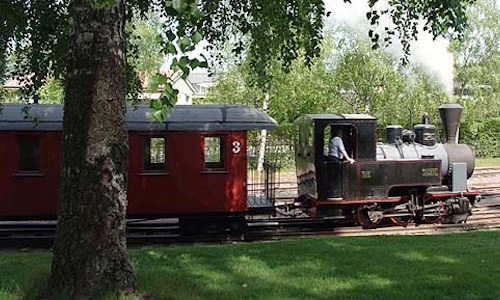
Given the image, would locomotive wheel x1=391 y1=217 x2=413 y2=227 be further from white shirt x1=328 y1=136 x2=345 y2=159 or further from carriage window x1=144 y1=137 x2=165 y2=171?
carriage window x1=144 y1=137 x2=165 y2=171

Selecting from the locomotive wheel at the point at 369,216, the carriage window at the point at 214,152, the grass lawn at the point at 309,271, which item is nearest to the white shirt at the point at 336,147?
the locomotive wheel at the point at 369,216

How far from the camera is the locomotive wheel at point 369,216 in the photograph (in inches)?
491

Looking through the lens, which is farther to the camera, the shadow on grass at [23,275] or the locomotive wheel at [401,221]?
the locomotive wheel at [401,221]

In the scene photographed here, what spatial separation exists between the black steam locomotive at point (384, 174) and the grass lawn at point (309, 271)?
340 cm

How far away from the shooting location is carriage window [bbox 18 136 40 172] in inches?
441

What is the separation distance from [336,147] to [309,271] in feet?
19.3

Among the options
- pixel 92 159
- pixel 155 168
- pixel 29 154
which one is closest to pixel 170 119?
pixel 155 168

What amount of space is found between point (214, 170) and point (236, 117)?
116 cm

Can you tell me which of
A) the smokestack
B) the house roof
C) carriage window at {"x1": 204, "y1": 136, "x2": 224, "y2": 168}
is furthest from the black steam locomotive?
carriage window at {"x1": 204, "y1": 136, "x2": 224, "y2": 168}

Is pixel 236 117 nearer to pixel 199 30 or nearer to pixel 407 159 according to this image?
pixel 407 159

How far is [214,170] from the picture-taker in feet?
37.7

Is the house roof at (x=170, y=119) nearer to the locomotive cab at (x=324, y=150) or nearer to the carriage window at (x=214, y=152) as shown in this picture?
the carriage window at (x=214, y=152)

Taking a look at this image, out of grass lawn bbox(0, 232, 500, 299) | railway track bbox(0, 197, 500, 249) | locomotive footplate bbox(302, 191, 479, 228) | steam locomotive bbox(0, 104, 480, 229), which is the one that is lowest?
railway track bbox(0, 197, 500, 249)

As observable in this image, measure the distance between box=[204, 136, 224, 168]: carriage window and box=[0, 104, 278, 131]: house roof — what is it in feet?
0.92
